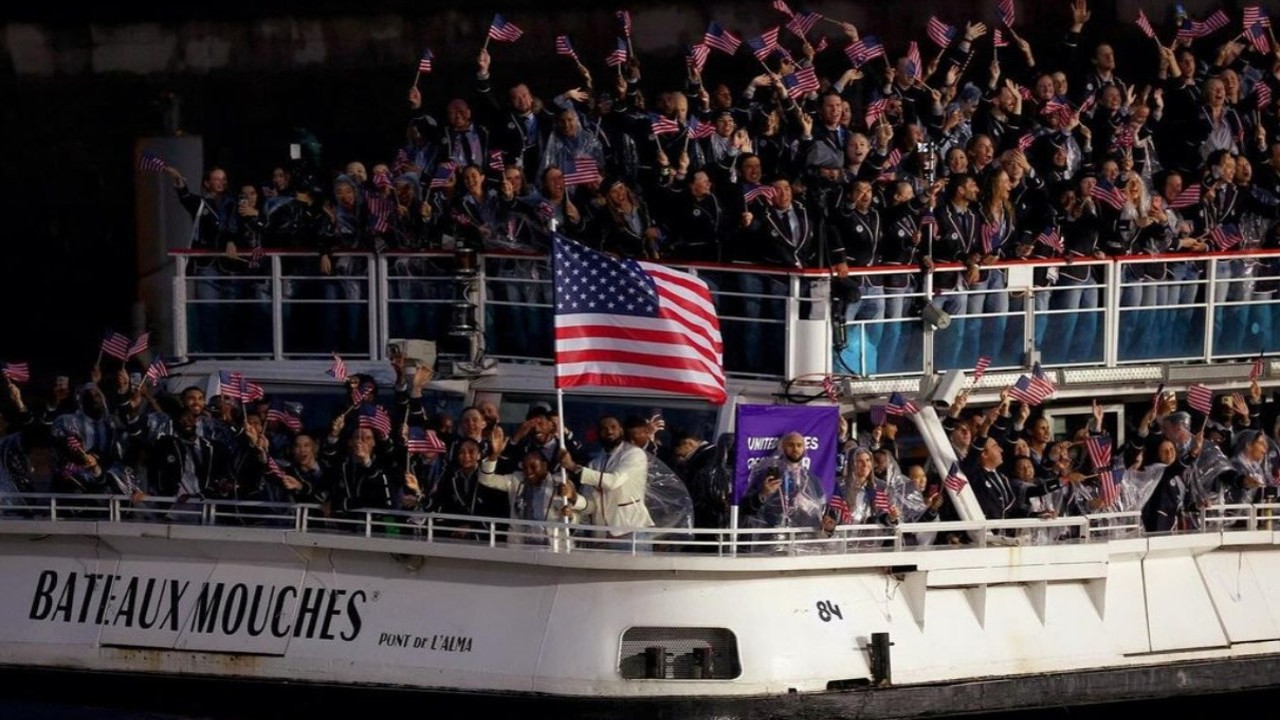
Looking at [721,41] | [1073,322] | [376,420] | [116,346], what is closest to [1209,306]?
[1073,322]

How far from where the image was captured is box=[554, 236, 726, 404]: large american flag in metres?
20.4

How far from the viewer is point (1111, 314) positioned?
22.5 metres

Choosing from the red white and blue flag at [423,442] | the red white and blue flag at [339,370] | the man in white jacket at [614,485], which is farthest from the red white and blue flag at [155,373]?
the man in white jacket at [614,485]

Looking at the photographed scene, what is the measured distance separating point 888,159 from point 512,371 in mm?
3182

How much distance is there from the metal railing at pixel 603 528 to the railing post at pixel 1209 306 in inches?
48.6

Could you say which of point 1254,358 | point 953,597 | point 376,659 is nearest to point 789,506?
point 953,597

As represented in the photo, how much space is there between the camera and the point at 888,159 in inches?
904

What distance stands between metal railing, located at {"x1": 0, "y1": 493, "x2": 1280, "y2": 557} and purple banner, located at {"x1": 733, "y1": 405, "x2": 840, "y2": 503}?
1.31 ft

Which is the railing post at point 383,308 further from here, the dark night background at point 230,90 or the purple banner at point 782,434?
the dark night background at point 230,90

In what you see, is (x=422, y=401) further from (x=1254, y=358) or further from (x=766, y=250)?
(x=1254, y=358)

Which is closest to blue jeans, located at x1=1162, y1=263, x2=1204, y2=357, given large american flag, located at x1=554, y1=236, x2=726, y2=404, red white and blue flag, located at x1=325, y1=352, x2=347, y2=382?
large american flag, located at x1=554, y1=236, x2=726, y2=404

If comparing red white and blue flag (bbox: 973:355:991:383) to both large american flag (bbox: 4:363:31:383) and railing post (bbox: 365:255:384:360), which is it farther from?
large american flag (bbox: 4:363:31:383)

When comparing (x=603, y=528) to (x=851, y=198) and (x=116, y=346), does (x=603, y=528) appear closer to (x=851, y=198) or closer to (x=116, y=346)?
(x=851, y=198)

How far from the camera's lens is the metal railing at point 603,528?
66.8ft
